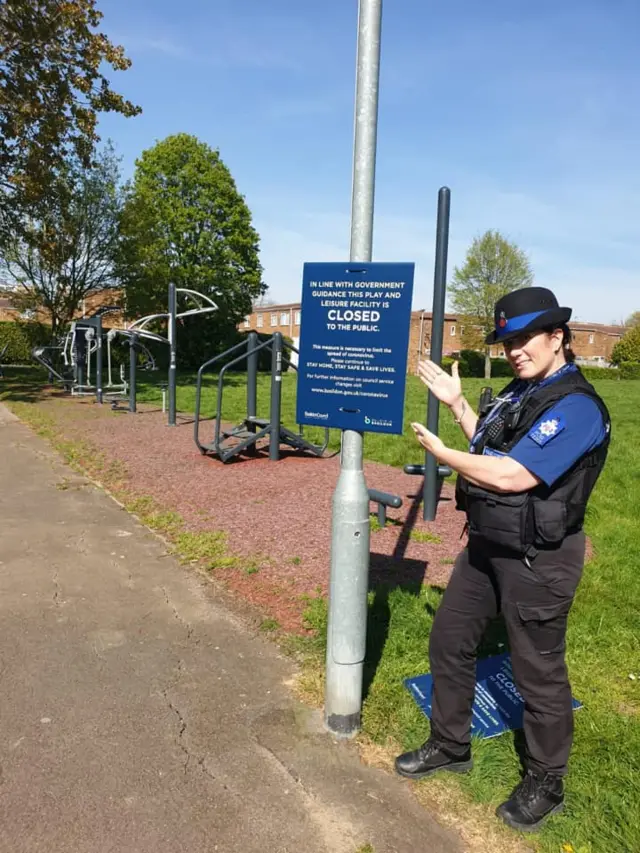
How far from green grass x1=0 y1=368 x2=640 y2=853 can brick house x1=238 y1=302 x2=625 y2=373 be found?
135 feet

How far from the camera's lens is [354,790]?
2475mm

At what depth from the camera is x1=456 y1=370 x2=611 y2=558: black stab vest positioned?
2.15m

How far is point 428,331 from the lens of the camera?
5391 centimetres

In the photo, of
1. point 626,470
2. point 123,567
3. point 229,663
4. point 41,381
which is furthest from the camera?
Result: point 41,381

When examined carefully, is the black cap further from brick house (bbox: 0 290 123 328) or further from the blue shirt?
brick house (bbox: 0 290 123 328)

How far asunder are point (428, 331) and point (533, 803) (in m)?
53.1

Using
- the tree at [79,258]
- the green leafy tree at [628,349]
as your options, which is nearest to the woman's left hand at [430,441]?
the tree at [79,258]

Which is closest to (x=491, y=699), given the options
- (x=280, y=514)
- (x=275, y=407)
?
(x=280, y=514)

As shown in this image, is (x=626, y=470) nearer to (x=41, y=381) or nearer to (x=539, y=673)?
(x=539, y=673)

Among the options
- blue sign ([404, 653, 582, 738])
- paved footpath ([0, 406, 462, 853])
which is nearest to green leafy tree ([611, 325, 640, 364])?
blue sign ([404, 653, 582, 738])

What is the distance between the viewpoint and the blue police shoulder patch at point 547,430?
209 centimetres

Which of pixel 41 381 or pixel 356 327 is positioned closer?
pixel 356 327

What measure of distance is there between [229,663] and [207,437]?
25.2 feet

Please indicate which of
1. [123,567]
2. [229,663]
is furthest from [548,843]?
[123,567]
